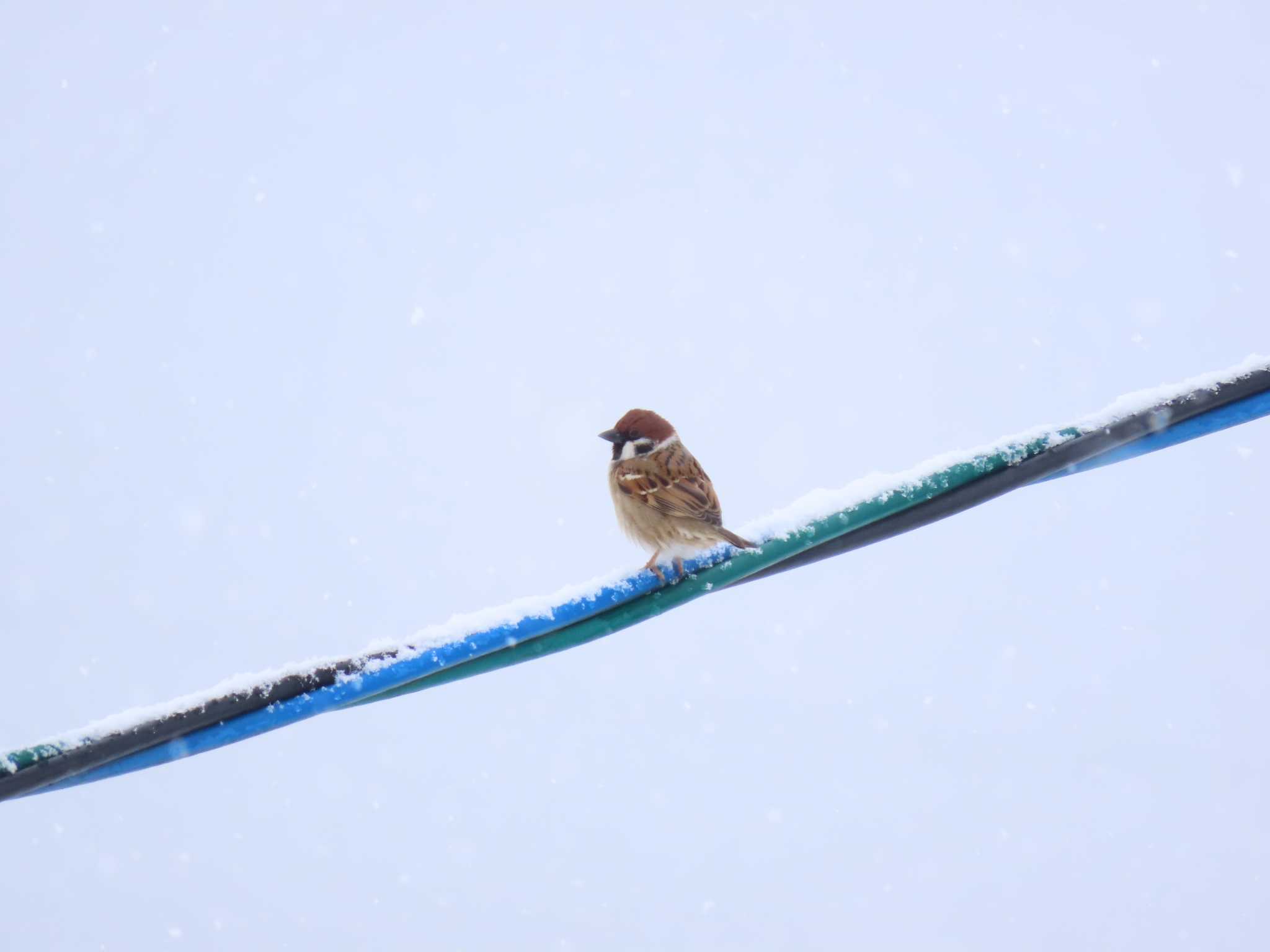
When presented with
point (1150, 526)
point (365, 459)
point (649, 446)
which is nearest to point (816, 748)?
point (649, 446)

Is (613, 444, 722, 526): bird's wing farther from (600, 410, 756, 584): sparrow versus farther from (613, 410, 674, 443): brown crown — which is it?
(613, 410, 674, 443): brown crown

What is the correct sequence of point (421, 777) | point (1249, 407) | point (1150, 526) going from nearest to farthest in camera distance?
point (1249, 407), point (421, 777), point (1150, 526)

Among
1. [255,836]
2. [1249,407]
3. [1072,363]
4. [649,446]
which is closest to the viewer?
[1249,407]

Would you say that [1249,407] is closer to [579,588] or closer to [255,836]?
[579,588]

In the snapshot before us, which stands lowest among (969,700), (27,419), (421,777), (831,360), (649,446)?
(969,700)

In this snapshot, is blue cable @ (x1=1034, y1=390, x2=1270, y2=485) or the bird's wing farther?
the bird's wing

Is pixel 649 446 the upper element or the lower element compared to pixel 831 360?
lower

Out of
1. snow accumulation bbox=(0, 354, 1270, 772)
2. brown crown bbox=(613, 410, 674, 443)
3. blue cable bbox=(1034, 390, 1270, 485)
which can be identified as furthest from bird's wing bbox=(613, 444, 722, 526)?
A: blue cable bbox=(1034, 390, 1270, 485)
